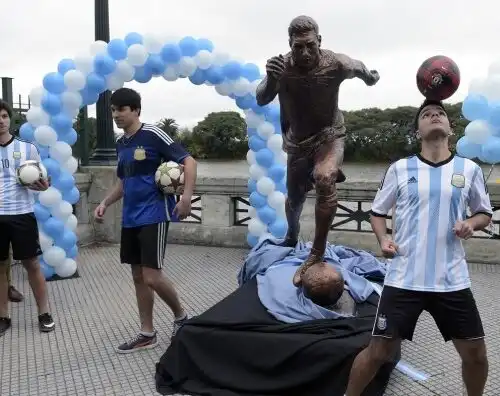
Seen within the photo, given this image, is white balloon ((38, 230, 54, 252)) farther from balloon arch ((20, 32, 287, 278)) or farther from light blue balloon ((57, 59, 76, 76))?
light blue balloon ((57, 59, 76, 76))

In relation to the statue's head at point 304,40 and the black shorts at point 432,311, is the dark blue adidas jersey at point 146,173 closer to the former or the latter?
the statue's head at point 304,40

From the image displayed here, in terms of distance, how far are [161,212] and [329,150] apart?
4.42 ft

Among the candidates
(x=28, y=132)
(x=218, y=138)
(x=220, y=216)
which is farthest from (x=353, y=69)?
(x=218, y=138)

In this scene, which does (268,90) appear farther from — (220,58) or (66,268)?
(66,268)

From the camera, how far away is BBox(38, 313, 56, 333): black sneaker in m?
4.36

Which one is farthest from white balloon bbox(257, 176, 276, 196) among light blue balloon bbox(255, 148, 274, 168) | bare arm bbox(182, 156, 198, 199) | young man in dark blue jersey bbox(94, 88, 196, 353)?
bare arm bbox(182, 156, 198, 199)

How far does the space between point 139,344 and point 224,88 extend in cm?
363

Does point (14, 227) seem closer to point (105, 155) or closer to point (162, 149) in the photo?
point (162, 149)

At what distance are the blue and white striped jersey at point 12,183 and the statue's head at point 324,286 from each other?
233 centimetres

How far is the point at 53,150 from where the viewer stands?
5891 millimetres

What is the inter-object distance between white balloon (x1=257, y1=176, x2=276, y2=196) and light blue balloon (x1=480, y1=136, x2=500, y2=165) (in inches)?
99.1

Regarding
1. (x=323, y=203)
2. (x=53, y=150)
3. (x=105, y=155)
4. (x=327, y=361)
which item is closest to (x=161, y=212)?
(x=323, y=203)

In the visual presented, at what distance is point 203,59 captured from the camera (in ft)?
20.7

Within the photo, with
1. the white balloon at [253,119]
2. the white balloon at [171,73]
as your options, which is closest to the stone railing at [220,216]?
the white balloon at [253,119]
